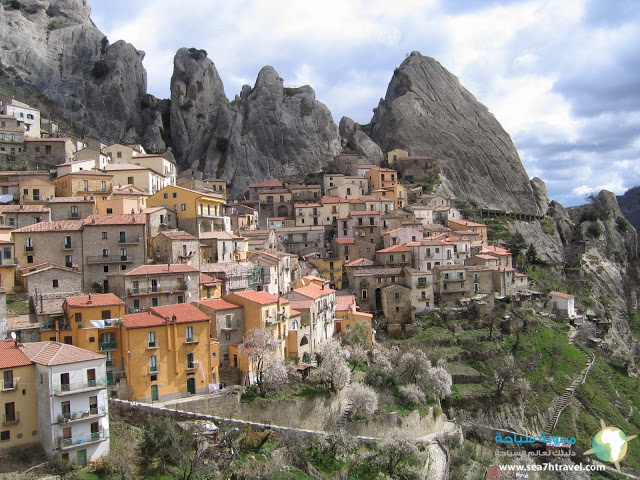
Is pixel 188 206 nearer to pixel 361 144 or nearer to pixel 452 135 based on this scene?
pixel 361 144

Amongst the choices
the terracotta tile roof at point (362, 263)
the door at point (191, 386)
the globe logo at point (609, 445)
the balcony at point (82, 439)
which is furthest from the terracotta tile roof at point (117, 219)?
the globe logo at point (609, 445)

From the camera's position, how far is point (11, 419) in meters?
31.8

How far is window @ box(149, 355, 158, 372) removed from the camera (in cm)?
3812

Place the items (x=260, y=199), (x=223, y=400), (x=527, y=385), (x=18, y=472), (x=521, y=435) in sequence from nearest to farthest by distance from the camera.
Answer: (x=18, y=472) → (x=223, y=400) → (x=521, y=435) → (x=527, y=385) → (x=260, y=199)

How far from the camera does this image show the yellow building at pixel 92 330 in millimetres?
38125

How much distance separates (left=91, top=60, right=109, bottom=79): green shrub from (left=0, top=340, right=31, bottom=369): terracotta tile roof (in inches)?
3037

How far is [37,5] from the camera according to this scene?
103438mm

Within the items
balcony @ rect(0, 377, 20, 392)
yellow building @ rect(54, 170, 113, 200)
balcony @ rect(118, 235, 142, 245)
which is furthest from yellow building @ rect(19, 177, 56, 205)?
balcony @ rect(0, 377, 20, 392)

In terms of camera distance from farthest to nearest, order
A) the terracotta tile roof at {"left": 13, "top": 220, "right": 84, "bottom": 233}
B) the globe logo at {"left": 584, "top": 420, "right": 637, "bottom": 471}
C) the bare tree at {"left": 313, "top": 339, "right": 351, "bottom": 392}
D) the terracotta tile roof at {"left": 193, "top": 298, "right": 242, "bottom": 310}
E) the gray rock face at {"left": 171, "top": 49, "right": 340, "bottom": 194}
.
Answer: the gray rock face at {"left": 171, "top": 49, "right": 340, "bottom": 194} → the globe logo at {"left": 584, "top": 420, "right": 637, "bottom": 471} → the terracotta tile roof at {"left": 13, "top": 220, "right": 84, "bottom": 233} → the terracotta tile roof at {"left": 193, "top": 298, "right": 242, "bottom": 310} → the bare tree at {"left": 313, "top": 339, "right": 351, "bottom": 392}

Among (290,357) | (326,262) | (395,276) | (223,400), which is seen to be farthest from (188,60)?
(223,400)

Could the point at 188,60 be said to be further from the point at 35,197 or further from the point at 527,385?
the point at 527,385

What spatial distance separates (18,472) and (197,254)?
24.4m

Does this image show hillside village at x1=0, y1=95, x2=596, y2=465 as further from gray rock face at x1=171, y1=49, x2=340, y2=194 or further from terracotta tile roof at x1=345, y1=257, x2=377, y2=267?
gray rock face at x1=171, y1=49, x2=340, y2=194

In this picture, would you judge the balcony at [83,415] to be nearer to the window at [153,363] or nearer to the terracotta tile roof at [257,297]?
the window at [153,363]
